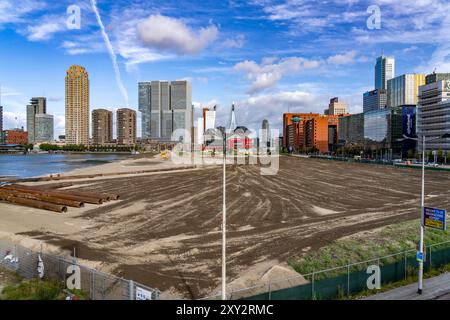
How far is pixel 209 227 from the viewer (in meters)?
31.0

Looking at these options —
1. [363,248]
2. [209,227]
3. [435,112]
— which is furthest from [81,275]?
[435,112]

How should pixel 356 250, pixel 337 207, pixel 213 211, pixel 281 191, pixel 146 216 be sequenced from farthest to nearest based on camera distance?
1. pixel 281 191
2. pixel 337 207
3. pixel 213 211
4. pixel 146 216
5. pixel 356 250

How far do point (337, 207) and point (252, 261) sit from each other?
70.3ft

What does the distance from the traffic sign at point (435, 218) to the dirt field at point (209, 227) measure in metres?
8.11

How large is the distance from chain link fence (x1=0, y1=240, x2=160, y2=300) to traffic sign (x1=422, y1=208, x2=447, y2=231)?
47.9 ft

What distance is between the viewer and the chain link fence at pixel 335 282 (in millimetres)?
15578

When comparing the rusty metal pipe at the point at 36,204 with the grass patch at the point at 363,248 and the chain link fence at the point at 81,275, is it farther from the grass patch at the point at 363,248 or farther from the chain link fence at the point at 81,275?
the grass patch at the point at 363,248

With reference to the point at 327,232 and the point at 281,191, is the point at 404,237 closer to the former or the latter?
the point at 327,232

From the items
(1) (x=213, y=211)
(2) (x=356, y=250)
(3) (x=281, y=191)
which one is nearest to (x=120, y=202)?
(1) (x=213, y=211)

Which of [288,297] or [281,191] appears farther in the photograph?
[281,191]

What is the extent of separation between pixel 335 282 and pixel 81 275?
12360 mm

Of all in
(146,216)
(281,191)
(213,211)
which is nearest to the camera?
(146,216)

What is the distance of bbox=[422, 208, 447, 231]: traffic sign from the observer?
18.6m
